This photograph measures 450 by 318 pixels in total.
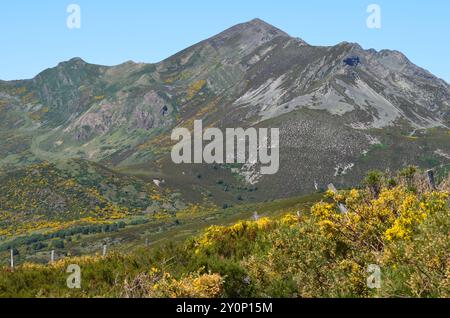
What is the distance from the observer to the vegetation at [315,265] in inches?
584

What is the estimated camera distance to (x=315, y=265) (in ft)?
62.8

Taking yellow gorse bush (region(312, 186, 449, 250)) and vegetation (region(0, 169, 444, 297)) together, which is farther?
yellow gorse bush (region(312, 186, 449, 250))

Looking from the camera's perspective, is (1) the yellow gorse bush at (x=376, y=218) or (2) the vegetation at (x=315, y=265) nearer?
(2) the vegetation at (x=315, y=265)

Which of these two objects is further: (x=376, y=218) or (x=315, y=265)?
(x=376, y=218)

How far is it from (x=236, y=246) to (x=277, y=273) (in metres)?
10.5

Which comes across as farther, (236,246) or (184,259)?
(236,246)

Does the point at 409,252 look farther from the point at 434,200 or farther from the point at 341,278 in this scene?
the point at 434,200

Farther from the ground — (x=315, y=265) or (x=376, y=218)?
(x=376, y=218)

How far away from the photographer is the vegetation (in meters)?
14.8
